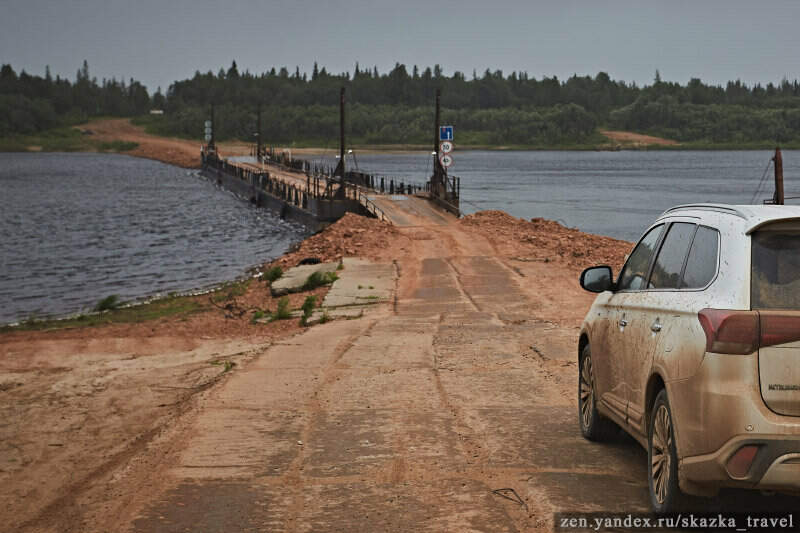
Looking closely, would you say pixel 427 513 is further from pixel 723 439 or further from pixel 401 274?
pixel 401 274

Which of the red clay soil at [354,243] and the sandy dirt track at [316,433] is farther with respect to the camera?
the red clay soil at [354,243]

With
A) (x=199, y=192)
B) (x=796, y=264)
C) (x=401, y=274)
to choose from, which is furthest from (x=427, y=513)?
(x=199, y=192)

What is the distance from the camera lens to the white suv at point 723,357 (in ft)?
16.0

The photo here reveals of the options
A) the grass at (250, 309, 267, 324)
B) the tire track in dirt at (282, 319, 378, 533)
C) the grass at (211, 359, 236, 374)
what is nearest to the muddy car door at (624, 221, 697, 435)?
the tire track in dirt at (282, 319, 378, 533)

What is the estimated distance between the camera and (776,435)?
4.86m

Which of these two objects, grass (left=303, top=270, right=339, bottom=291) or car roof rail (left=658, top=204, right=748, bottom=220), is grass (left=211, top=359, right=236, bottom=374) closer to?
car roof rail (left=658, top=204, right=748, bottom=220)

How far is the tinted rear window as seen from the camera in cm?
499

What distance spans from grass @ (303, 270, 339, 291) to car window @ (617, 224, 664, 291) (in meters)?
16.7

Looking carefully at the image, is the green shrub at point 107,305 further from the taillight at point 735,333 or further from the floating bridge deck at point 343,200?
the taillight at point 735,333

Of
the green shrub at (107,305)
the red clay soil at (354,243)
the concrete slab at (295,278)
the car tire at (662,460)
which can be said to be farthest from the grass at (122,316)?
the car tire at (662,460)

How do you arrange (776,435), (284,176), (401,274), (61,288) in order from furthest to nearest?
(284,176), (61,288), (401,274), (776,435)

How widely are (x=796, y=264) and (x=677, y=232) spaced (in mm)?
1225

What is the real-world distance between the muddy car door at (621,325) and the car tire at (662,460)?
659mm

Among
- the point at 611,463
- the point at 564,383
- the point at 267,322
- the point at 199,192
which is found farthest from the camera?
the point at 199,192
